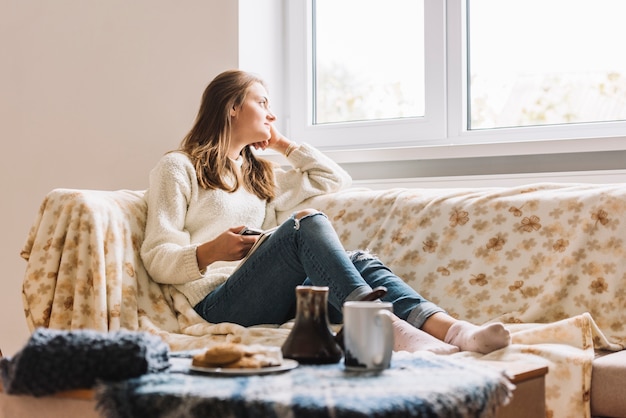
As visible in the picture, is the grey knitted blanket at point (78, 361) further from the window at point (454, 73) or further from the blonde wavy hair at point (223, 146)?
the window at point (454, 73)

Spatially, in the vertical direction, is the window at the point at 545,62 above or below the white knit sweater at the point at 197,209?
above

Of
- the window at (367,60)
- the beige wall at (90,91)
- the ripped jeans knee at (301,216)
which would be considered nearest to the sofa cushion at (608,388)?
the ripped jeans knee at (301,216)

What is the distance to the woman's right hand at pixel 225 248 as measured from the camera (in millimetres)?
2152

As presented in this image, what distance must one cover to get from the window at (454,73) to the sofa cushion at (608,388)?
97cm

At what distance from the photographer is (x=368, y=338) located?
1.17 m

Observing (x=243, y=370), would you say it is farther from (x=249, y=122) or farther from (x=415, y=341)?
(x=249, y=122)

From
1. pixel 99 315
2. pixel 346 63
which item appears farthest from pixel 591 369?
pixel 346 63

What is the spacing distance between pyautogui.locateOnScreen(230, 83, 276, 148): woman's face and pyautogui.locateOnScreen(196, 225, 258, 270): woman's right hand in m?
0.49

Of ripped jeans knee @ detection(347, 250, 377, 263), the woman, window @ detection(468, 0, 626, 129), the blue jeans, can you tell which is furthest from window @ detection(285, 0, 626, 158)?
the blue jeans

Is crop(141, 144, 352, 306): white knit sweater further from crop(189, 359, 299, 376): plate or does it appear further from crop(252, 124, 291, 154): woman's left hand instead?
crop(189, 359, 299, 376): plate

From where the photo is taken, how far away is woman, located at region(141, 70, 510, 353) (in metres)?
1.87

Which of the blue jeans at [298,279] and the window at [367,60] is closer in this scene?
the blue jeans at [298,279]

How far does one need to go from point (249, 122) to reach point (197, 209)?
361 millimetres

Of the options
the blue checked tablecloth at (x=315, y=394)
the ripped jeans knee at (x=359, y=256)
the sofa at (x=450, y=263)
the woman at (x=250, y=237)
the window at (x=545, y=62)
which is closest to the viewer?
Result: the blue checked tablecloth at (x=315, y=394)
